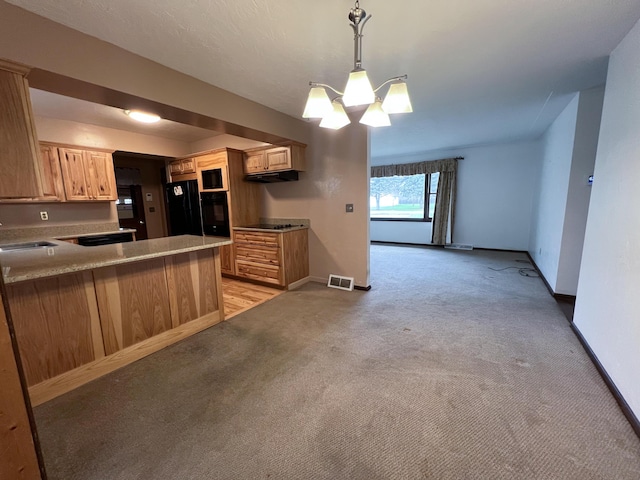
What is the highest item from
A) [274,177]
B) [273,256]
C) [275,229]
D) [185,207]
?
[274,177]

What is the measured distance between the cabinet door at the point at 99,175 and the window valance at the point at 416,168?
5.74m

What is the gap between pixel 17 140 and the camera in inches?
67.2

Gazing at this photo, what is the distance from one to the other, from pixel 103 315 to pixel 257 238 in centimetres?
211

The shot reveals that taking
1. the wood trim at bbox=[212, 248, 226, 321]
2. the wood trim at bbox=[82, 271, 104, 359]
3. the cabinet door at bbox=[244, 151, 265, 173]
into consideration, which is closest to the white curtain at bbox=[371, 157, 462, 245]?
the cabinet door at bbox=[244, 151, 265, 173]

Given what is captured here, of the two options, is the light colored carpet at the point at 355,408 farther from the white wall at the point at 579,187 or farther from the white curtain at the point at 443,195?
the white curtain at the point at 443,195

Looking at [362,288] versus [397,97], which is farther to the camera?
[362,288]

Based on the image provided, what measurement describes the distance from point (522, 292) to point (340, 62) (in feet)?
11.6

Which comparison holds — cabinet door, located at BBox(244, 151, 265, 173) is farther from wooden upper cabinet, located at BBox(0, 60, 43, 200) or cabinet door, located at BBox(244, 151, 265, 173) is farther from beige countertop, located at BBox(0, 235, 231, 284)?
wooden upper cabinet, located at BBox(0, 60, 43, 200)

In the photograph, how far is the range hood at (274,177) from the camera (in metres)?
3.87

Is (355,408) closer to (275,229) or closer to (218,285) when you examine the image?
(218,285)

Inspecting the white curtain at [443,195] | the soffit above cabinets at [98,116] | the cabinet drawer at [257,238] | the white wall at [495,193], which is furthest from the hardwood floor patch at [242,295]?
the white wall at [495,193]

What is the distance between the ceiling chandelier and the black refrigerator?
3324 mm

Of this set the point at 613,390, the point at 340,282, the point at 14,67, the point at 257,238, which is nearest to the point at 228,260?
the point at 257,238

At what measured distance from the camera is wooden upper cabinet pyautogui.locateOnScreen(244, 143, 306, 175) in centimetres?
372
